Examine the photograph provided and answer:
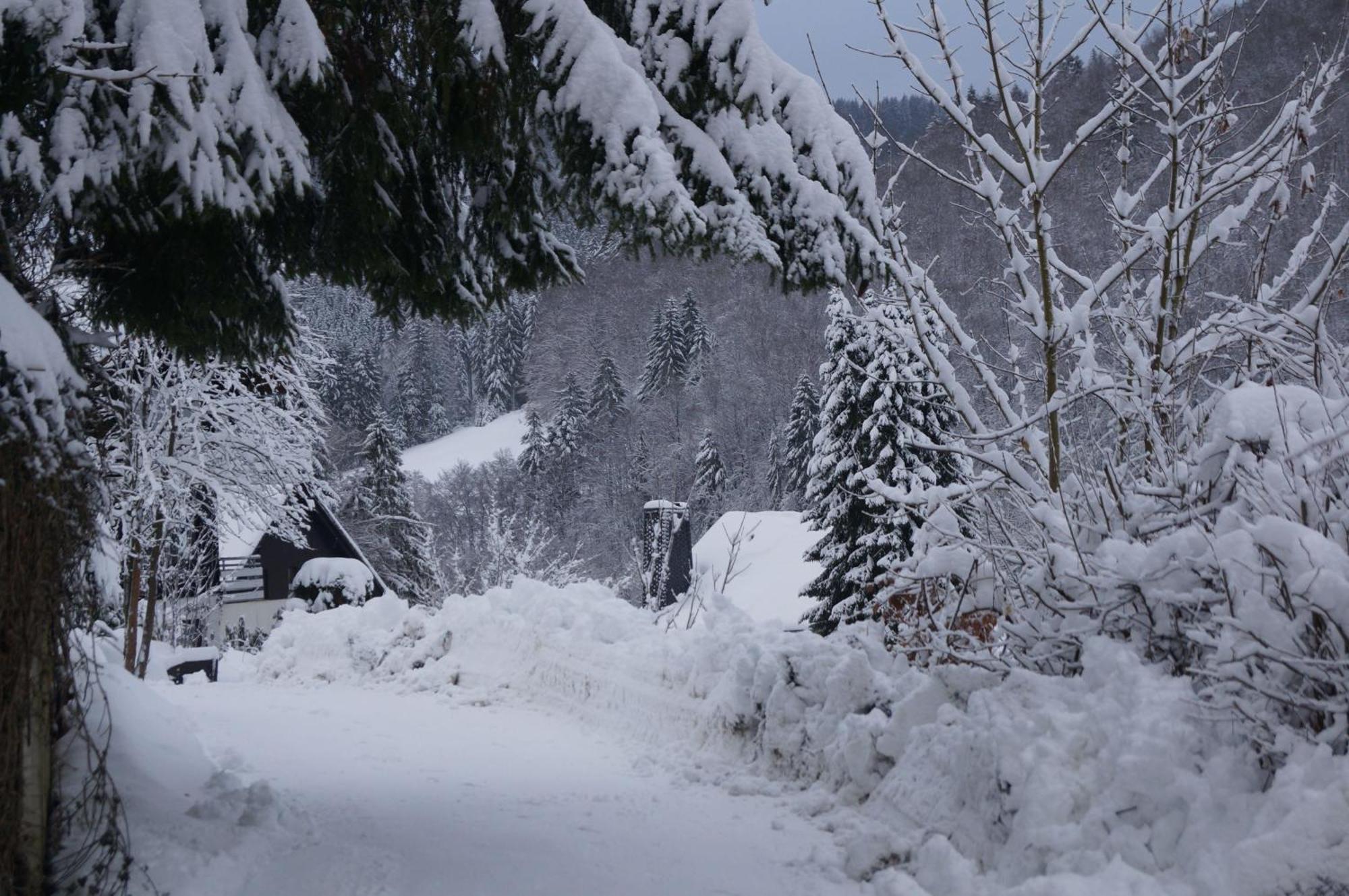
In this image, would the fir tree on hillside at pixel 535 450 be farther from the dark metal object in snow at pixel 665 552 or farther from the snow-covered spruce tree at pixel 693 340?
the dark metal object in snow at pixel 665 552

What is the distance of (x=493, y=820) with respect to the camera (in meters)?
4.18

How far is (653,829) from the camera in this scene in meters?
4.15

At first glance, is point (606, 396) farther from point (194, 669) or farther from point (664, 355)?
point (194, 669)

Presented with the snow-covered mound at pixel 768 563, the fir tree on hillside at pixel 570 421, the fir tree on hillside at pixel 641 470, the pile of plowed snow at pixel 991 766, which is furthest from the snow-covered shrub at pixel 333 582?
the fir tree on hillside at pixel 570 421

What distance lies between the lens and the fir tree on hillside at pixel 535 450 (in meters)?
46.0

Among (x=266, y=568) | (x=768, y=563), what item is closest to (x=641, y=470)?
(x=768, y=563)

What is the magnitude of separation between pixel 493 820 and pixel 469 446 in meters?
55.0

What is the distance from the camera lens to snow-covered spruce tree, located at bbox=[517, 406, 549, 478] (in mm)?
46031

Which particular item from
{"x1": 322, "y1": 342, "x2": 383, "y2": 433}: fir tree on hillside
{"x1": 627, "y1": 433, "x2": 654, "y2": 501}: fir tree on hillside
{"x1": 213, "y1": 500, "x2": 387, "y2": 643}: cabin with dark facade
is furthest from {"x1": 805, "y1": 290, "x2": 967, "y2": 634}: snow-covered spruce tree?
{"x1": 627, "y1": 433, "x2": 654, "y2": 501}: fir tree on hillside

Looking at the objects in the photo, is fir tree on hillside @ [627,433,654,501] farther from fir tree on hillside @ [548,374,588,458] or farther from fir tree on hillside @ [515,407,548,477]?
fir tree on hillside @ [515,407,548,477]

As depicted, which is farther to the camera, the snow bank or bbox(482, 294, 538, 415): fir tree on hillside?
bbox(482, 294, 538, 415): fir tree on hillside

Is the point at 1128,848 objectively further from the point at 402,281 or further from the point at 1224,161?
the point at 402,281

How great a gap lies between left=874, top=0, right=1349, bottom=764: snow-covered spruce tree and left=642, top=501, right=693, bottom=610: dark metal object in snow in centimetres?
1113

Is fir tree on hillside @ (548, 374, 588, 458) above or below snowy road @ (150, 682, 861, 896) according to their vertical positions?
above
